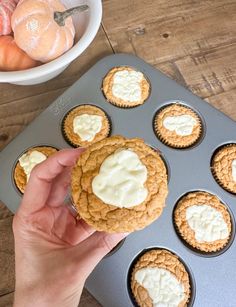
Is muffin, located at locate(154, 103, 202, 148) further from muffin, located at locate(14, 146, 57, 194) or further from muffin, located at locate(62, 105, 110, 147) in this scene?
muffin, located at locate(14, 146, 57, 194)

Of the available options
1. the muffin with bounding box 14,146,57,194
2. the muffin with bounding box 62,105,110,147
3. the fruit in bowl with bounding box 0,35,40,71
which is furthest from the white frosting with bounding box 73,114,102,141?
the fruit in bowl with bounding box 0,35,40,71

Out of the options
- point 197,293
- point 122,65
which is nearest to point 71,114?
point 122,65

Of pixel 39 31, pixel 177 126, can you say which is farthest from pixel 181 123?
pixel 39 31

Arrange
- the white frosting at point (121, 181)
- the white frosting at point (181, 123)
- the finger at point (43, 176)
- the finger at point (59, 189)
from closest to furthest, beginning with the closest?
the white frosting at point (121, 181) < the finger at point (43, 176) < the finger at point (59, 189) < the white frosting at point (181, 123)

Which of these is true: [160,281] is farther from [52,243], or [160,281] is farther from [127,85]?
[127,85]

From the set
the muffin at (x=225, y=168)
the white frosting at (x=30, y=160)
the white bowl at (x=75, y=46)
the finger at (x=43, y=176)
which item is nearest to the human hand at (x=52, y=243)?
the finger at (x=43, y=176)

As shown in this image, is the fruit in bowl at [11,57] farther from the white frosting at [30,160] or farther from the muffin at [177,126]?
the muffin at [177,126]

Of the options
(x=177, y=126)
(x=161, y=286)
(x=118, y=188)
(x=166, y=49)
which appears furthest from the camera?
(x=166, y=49)
